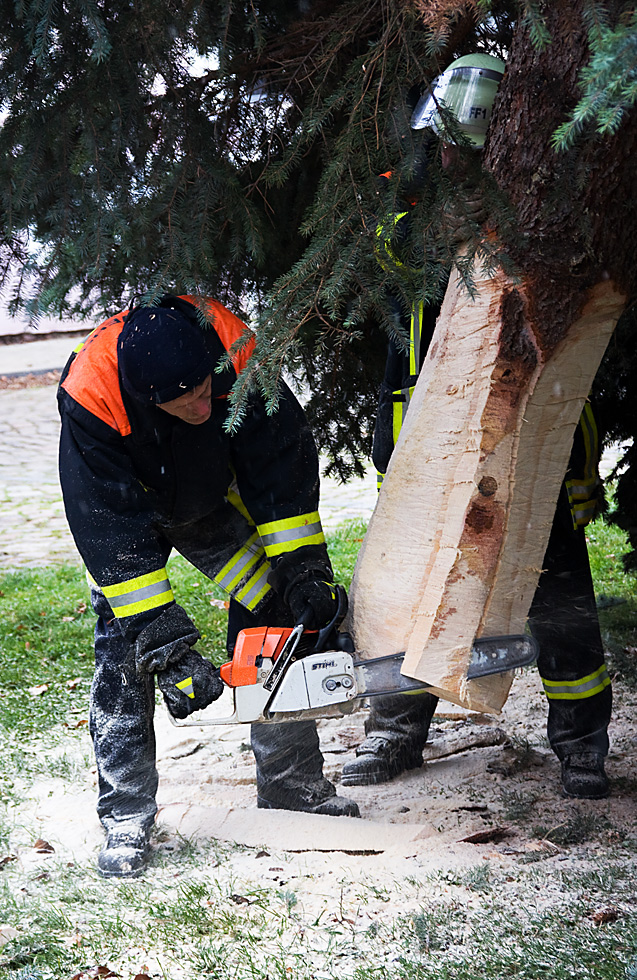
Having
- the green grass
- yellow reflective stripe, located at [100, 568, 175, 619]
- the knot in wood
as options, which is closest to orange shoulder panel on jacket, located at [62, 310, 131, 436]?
yellow reflective stripe, located at [100, 568, 175, 619]

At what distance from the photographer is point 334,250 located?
2.43 metres

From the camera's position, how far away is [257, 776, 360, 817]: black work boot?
344cm

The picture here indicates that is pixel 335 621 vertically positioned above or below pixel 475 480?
below

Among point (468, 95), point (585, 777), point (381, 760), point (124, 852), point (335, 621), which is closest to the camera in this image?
point (468, 95)

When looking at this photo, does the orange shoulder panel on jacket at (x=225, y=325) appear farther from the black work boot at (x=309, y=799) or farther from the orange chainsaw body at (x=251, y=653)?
the black work boot at (x=309, y=799)

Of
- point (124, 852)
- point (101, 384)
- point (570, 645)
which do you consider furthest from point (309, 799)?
point (101, 384)

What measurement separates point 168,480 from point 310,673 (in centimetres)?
96

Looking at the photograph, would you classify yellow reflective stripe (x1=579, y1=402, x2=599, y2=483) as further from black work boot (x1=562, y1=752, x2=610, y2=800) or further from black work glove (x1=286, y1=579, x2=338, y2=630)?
black work glove (x1=286, y1=579, x2=338, y2=630)

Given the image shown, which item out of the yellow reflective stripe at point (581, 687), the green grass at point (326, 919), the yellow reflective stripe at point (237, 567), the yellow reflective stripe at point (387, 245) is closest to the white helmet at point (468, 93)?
the yellow reflective stripe at point (387, 245)

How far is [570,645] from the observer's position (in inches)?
137

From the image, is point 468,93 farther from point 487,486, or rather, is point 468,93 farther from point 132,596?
point 132,596

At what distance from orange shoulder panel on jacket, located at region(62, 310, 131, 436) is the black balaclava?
0.06 meters

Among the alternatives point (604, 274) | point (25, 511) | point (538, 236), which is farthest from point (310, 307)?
point (25, 511)

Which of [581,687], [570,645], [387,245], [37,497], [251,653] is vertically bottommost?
[37,497]
